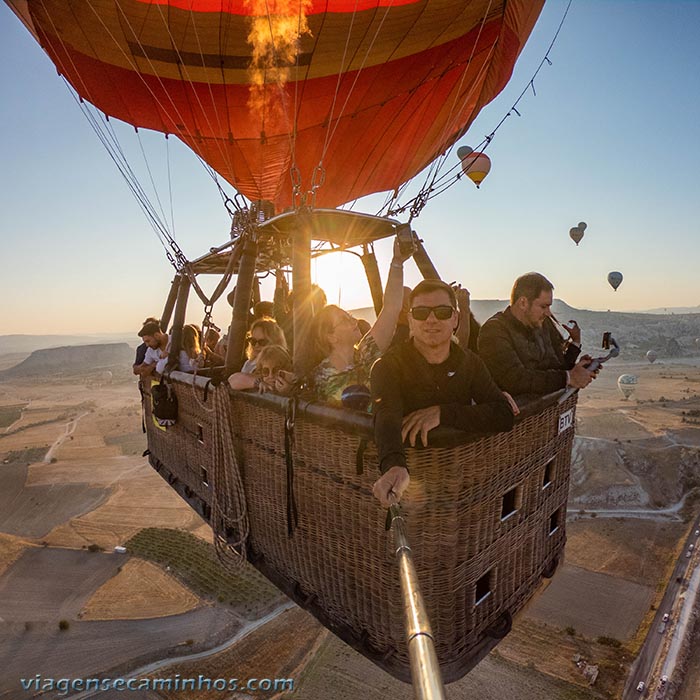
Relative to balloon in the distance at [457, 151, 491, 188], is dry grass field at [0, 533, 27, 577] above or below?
below

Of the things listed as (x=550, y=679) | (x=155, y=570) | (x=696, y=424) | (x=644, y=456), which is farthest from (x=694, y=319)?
(x=155, y=570)

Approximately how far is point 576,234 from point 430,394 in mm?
27211

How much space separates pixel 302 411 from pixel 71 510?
3879 cm

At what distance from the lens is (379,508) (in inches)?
70.7

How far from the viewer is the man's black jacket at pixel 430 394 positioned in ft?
5.00

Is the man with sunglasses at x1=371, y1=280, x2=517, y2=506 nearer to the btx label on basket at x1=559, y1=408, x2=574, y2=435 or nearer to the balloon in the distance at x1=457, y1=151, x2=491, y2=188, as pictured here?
the btx label on basket at x1=559, y1=408, x2=574, y2=435

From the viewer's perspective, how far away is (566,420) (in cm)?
259

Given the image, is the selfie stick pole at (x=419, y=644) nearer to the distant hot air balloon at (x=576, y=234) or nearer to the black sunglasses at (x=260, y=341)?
the black sunglasses at (x=260, y=341)

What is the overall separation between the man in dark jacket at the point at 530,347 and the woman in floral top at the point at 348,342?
567mm

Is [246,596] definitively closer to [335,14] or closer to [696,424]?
[335,14]

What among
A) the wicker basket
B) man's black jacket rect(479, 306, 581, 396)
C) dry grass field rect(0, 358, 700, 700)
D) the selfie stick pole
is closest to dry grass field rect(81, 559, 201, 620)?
dry grass field rect(0, 358, 700, 700)

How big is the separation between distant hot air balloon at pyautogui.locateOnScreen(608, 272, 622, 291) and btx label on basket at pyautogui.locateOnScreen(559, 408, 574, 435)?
3114 cm

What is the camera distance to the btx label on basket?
2.51m

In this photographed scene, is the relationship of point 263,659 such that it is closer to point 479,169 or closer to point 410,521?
point 410,521
